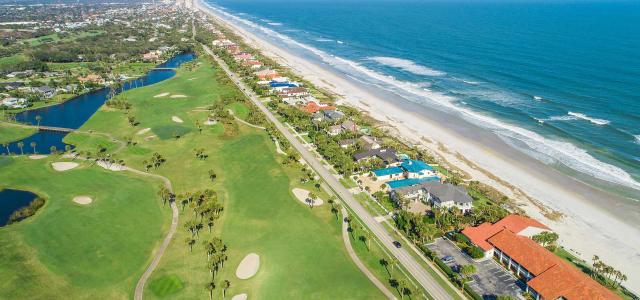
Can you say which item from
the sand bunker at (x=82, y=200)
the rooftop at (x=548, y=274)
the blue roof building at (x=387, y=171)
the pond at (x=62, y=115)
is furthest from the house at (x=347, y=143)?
the pond at (x=62, y=115)

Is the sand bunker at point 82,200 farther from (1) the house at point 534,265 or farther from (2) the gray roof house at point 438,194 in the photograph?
(1) the house at point 534,265

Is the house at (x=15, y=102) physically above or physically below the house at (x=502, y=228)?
below

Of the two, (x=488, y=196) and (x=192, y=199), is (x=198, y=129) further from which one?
(x=488, y=196)

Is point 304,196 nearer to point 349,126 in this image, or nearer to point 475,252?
point 475,252

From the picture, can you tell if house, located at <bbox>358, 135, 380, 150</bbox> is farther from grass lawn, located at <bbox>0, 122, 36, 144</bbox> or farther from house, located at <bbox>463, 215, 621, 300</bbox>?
grass lawn, located at <bbox>0, 122, 36, 144</bbox>

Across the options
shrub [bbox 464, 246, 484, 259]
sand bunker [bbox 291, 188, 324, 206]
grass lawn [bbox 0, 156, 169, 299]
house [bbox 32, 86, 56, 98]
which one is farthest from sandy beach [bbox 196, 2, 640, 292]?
house [bbox 32, 86, 56, 98]

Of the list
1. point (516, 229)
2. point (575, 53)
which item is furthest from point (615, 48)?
point (516, 229)
